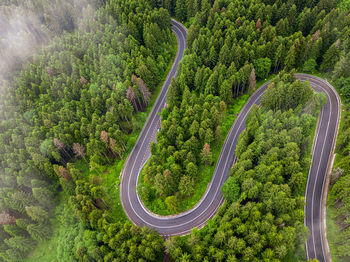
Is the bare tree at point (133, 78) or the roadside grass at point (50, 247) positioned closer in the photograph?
the roadside grass at point (50, 247)

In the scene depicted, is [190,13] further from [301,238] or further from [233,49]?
[301,238]

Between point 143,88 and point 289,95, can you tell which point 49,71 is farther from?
point 289,95

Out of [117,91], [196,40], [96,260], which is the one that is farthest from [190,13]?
[96,260]

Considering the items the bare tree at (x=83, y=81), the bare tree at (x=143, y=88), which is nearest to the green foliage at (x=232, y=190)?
the bare tree at (x=143, y=88)

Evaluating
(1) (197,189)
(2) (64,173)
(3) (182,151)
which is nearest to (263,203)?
(1) (197,189)

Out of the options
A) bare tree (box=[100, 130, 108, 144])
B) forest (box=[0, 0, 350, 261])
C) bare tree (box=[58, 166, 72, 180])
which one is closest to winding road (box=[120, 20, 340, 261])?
forest (box=[0, 0, 350, 261])

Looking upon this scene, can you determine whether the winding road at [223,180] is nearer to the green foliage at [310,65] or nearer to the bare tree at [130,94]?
the green foliage at [310,65]

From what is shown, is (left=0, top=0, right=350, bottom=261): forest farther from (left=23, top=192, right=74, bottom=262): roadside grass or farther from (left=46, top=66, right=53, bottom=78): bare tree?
(left=23, top=192, right=74, bottom=262): roadside grass
